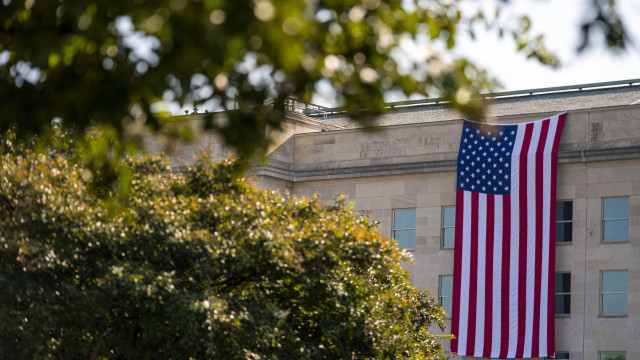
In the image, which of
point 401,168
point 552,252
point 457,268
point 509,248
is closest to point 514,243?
point 509,248

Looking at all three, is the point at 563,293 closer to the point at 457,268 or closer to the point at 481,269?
the point at 481,269

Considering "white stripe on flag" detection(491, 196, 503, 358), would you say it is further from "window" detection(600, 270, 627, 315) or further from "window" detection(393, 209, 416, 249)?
"window" detection(393, 209, 416, 249)

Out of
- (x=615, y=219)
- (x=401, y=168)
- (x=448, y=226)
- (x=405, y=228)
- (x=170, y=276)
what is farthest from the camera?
(x=401, y=168)

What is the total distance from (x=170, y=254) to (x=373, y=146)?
86.1ft

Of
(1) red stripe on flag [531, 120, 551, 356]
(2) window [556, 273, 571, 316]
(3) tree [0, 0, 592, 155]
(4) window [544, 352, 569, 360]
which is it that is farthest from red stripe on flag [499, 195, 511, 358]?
(3) tree [0, 0, 592, 155]

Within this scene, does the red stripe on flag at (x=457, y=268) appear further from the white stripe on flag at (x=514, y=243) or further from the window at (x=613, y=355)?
the window at (x=613, y=355)

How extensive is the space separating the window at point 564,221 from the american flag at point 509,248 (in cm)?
102

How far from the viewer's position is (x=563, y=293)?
42.7m

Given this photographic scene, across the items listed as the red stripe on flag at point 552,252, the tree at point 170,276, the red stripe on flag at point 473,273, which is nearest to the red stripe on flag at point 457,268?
the red stripe on flag at point 473,273

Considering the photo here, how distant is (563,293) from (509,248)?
2.82 meters

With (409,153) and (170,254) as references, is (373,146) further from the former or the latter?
(170,254)

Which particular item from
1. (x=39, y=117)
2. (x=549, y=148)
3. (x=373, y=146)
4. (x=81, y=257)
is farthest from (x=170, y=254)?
(x=373, y=146)

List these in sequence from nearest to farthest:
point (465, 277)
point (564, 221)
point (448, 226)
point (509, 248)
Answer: point (509, 248) → point (465, 277) → point (564, 221) → point (448, 226)

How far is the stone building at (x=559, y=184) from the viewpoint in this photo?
4188 cm
